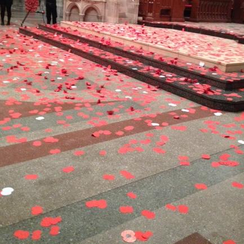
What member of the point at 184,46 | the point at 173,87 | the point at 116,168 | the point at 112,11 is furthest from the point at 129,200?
the point at 112,11

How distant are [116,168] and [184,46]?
5.09m

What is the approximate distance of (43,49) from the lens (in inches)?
319

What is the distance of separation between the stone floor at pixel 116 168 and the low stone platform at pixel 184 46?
146 centimetres

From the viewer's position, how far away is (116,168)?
2.89 m

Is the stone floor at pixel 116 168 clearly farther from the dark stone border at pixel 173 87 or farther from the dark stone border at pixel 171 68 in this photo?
the dark stone border at pixel 171 68

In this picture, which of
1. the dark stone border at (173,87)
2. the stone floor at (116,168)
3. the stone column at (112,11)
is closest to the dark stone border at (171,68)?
the dark stone border at (173,87)

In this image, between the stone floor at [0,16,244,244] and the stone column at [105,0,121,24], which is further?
the stone column at [105,0,121,24]

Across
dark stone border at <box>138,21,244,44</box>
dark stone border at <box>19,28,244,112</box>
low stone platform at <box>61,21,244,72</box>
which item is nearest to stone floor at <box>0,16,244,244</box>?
dark stone border at <box>19,28,244,112</box>

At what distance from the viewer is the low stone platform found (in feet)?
19.4

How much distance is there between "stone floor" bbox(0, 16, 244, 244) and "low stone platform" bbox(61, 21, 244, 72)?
1.46 m

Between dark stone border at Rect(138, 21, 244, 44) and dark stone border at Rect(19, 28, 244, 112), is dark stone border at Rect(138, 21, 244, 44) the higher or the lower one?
the higher one

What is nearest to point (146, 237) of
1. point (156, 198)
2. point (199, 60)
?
point (156, 198)

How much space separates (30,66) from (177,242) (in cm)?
499

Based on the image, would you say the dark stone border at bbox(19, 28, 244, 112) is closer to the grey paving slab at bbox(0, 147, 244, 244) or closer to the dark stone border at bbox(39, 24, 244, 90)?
the dark stone border at bbox(39, 24, 244, 90)
